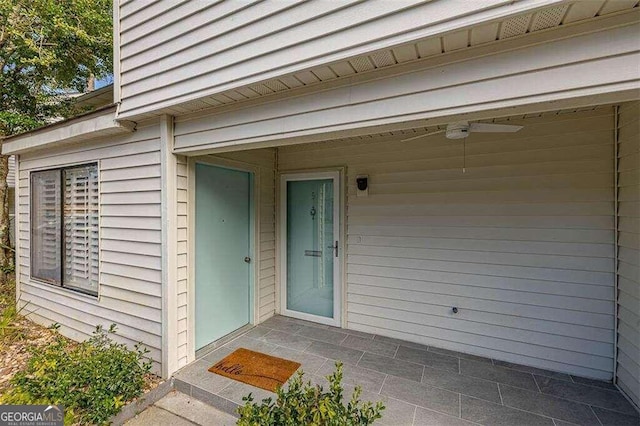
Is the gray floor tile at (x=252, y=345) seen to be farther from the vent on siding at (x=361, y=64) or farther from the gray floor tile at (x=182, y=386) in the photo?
the vent on siding at (x=361, y=64)

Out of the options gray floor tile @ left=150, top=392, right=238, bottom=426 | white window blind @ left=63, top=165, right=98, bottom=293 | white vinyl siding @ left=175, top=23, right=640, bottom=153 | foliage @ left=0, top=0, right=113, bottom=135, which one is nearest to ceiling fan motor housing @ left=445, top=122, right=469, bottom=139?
white vinyl siding @ left=175, top=23, right=640, bottom=153

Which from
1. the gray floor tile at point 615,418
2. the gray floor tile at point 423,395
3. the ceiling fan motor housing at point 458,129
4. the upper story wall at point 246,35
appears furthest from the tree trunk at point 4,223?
the gray floor tile at point 615,418

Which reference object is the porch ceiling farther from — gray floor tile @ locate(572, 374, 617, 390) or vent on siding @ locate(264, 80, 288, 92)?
gray floor tile @ locate(572, 374, 617, 390)

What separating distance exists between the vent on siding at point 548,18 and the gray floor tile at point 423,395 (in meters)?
2.62

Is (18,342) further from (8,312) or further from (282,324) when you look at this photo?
(282,324)

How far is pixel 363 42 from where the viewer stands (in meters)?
1.69

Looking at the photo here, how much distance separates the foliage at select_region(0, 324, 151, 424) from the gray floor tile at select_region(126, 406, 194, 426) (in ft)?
0.56

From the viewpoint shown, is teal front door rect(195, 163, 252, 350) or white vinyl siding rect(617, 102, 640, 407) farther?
teal front door rect(195, 163, 252, 350)

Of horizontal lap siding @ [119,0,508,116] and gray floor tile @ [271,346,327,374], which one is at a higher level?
horizontal lap siding @ [119,0,508,116]

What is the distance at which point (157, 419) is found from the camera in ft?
7.52

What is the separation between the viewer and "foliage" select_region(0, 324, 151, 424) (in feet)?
7.23

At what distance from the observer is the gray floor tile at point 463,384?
2.43 meters

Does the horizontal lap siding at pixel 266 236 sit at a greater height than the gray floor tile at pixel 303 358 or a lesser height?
greater

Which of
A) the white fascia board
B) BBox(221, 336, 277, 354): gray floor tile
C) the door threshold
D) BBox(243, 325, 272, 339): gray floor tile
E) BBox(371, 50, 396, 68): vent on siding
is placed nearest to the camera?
BBox(371, 50, 396, 68): vent on siding
